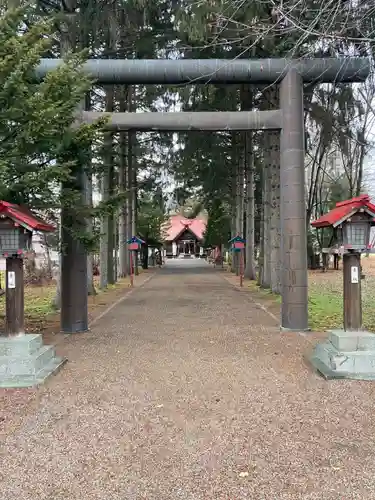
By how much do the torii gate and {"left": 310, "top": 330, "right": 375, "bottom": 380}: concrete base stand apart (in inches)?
121

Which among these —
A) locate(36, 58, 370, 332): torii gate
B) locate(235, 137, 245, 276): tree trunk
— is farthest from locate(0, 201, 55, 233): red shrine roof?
locate(235, 137, 245, 276): tree trunk

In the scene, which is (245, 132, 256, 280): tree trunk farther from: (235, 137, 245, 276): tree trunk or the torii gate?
the torii gate

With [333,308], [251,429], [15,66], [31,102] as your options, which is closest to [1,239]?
[31,102]

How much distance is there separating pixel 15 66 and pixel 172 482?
5651 mm

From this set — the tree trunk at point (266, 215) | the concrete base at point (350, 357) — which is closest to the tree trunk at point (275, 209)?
the tree trunk at point (266, 215)

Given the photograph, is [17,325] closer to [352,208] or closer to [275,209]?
[352,208]

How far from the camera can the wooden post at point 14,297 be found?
627cm

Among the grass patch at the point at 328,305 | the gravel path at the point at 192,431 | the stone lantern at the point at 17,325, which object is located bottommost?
the gravel path at the point at 192,431

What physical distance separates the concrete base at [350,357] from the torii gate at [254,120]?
3.07 m

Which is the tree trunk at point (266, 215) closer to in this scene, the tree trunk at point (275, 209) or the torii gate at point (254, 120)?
the tree trunk at point (275, 209)

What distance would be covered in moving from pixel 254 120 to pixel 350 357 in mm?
4948

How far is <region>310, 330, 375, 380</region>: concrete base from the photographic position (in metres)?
5.98

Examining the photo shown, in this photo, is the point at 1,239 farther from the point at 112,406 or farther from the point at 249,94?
the point at 249,94

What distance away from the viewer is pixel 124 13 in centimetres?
1188
